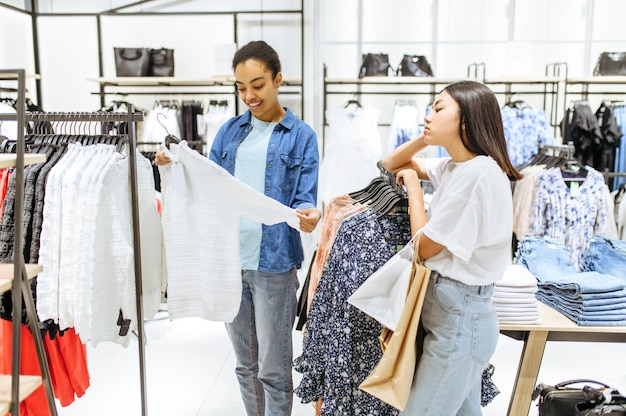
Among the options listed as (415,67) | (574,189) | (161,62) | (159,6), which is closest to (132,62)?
(161,62)

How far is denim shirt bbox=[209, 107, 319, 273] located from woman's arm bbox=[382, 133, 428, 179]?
0.94ft

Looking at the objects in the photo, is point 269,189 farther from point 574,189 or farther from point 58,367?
point 574,189

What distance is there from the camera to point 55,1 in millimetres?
5863

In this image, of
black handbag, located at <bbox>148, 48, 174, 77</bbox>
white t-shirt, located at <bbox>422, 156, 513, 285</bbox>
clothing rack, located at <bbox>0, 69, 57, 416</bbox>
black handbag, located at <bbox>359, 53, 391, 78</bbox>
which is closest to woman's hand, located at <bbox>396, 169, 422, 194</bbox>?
white t-shirt, located at <bbox>422, 156, 513, 285</bbox>

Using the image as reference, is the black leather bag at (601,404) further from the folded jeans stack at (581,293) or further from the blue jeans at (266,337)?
the blue jeans at (266,337)

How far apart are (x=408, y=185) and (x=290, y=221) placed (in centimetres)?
44

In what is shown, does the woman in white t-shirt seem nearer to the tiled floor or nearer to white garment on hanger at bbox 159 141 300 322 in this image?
white garment on hanger at bbox 159 141 300 322

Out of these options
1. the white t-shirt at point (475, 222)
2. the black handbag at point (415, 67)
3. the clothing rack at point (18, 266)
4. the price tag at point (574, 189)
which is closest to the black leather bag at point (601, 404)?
the white t-shirt at point (475, 222)

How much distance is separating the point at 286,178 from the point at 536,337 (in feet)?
3.59

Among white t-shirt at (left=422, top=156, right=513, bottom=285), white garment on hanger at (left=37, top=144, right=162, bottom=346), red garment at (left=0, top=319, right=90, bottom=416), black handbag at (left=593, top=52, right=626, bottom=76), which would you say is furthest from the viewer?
black handbag at (left=593, top=52, right=626, bottom=76)

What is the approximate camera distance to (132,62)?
5465mm

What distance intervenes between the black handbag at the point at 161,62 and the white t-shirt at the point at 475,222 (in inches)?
181

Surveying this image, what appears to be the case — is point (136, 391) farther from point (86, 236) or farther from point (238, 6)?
point (238, 6)

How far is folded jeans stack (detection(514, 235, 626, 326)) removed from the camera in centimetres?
194
